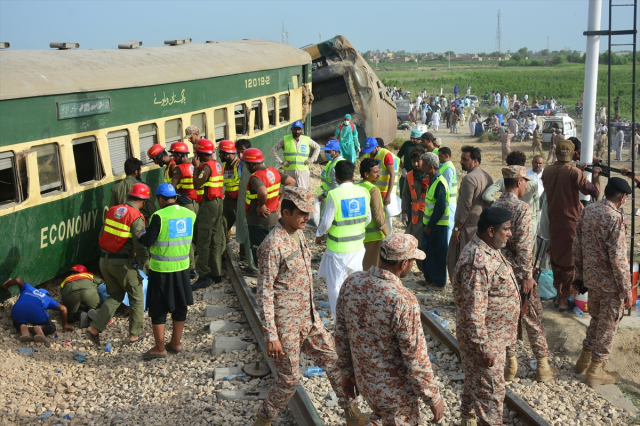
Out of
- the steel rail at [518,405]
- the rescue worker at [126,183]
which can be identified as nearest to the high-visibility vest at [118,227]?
the rescue worker at [126,183]

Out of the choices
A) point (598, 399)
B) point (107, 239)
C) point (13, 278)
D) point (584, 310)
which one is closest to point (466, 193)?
point (584, 310)

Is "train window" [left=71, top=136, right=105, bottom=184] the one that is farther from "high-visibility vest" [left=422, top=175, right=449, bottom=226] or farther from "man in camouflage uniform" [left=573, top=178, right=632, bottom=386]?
"man in camouflage uniform" [left=573, top=178, right=632, bottom=386]

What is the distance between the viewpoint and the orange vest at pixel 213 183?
8453mm

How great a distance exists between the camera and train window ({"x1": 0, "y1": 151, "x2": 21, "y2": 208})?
23.0ft

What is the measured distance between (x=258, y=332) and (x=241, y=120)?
644 centimetres

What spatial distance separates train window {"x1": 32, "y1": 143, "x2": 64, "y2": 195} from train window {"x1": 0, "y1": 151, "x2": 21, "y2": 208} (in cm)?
36

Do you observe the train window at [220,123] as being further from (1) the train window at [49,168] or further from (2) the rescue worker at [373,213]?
(2) the rescue worker at [373,213]

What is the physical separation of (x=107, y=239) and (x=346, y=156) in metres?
8.12

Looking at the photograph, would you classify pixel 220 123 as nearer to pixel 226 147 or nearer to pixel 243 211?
pixel 226 147

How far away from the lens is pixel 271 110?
14242 mm

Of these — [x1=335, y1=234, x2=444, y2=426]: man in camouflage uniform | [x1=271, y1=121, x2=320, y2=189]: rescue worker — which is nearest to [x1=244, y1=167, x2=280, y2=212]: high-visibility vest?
[x1=271, y1=121, x2=320, y2=189]: rescue worker

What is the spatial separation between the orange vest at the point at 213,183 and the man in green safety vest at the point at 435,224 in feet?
8.61

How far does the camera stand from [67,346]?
7.20 m

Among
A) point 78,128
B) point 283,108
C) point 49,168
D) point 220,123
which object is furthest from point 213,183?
point 283,108
